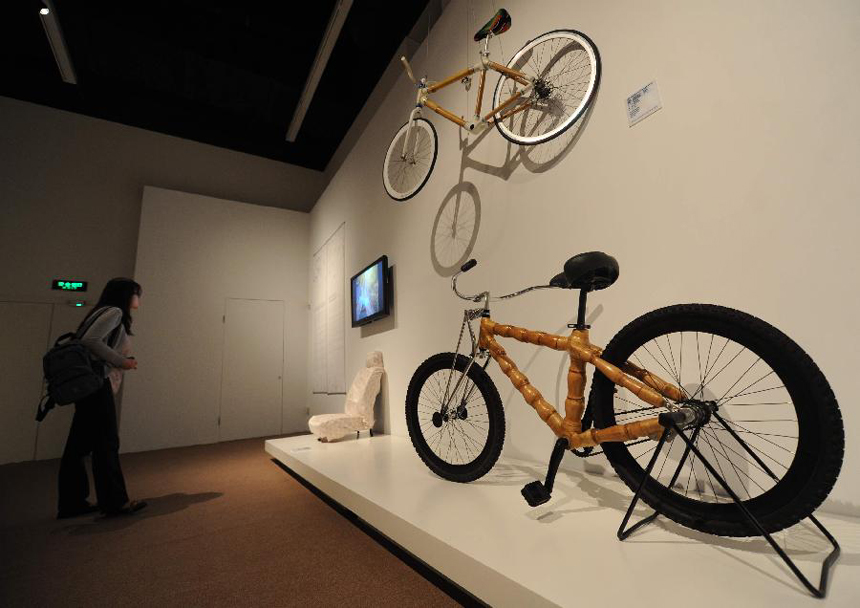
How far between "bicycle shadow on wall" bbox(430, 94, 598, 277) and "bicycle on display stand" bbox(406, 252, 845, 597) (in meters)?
0.99

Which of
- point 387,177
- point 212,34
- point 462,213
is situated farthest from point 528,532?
point 212,34

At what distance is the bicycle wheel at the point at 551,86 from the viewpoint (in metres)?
1.88

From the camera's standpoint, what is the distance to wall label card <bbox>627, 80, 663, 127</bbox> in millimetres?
1609

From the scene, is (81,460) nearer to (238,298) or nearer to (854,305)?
(854,305)

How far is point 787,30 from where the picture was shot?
1.26 m

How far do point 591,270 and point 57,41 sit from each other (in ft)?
20.2

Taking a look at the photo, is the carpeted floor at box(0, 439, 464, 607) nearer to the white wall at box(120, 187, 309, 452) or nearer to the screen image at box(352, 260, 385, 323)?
the screen image at box(352, 260, 385, 323)

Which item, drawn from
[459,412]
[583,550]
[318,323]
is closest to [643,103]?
[459,412]

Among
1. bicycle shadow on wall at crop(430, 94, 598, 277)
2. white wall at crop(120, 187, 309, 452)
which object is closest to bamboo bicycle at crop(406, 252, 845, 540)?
bicycle shadow on wall at crop(430, 94, 598, 277)

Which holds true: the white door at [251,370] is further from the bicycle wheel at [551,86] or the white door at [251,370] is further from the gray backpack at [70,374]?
the bicycle wheel at [551,86]

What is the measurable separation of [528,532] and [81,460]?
8.49ft

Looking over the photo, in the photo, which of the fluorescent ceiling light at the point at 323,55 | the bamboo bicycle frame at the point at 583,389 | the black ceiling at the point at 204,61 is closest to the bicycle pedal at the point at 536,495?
the bamboo bicycle frame at the point at 583,389

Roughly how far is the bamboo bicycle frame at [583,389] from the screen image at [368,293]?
219 centimetres

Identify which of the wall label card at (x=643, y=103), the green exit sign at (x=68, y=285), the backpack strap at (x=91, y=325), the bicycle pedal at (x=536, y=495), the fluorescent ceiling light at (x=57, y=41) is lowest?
the bicycle pedal at (x=536, y=495)
